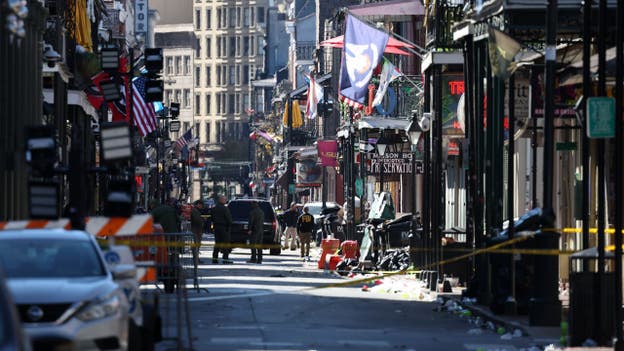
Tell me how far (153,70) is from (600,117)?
16632 mm

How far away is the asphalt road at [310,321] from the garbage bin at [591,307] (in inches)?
40.4

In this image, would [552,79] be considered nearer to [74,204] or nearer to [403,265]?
[74,204]

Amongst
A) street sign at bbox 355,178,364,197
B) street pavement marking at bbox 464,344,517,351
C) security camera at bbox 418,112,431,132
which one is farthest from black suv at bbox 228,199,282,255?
street pavement marking at bbox 464,344,517,351

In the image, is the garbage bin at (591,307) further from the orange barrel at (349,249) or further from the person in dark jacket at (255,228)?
the person in dark jacket at (255,228)

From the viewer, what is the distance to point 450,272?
102ft

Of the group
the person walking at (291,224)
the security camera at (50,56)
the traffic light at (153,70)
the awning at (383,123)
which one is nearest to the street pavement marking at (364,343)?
the traffic light at (153,70)

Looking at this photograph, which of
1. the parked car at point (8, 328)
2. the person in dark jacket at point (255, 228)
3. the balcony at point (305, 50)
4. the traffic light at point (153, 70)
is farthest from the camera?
the balcony at point (305, 50)

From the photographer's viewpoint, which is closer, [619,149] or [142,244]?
[619,149]

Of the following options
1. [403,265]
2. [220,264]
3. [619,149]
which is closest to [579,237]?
[403,265]

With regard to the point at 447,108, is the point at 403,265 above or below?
below

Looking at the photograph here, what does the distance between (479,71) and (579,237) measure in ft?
16.2

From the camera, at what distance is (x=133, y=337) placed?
16.5 meters

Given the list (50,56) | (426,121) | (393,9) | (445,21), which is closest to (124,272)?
(445,21)

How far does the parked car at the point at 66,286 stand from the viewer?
1468 cm
